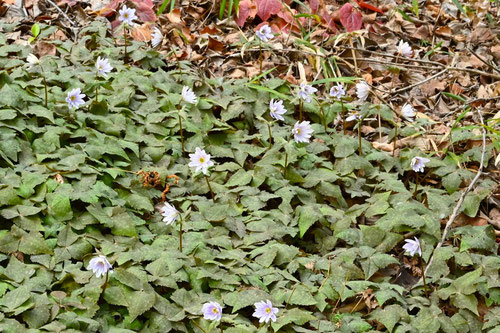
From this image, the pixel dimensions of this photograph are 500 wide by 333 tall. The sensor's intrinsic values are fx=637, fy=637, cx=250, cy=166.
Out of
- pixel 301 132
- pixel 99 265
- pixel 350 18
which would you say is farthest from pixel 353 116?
pixel 99 265

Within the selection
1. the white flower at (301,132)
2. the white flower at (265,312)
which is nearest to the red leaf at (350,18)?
the white flower at (301,132)

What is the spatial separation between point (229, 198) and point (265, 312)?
0.95 m

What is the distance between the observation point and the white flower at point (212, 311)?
2.72 meters

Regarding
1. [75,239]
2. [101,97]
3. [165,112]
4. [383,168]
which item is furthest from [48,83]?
[383,168]

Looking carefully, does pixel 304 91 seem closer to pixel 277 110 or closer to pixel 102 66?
pixel 277 110

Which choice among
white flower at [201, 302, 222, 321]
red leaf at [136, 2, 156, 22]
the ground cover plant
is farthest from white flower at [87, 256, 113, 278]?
red leaf at [136, 2, 156, 22]

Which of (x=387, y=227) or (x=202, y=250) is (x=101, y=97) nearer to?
(x=202, y=250)

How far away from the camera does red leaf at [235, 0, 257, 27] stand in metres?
5.29

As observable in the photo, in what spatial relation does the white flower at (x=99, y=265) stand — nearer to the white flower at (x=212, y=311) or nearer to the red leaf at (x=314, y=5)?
the white flower at (x=212, y=311)

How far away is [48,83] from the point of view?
4.12 meters

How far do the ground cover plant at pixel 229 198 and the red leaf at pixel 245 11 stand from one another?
0.43 m

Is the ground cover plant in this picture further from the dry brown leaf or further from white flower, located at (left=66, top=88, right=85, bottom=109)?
the dry brown leaf

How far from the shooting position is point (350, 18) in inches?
207

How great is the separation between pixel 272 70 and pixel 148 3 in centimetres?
128
